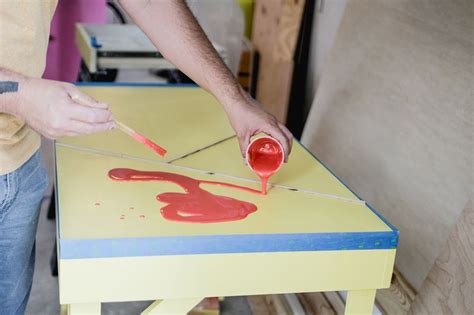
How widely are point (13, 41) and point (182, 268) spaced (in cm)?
57

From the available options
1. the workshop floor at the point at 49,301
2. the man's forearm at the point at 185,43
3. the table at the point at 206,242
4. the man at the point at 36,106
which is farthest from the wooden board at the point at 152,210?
the workshop floor at the point at 49,301

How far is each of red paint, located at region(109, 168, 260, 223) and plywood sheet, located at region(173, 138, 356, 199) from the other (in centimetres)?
10

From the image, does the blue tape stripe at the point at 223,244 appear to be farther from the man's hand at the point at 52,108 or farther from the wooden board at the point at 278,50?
the wooden board at the point at 278,50

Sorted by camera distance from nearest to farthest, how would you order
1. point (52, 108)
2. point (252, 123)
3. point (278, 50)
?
point (52, 108)
point (252, 123)
point (278, 50)

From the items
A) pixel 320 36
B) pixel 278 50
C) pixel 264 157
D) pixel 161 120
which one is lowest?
pixel 278 50

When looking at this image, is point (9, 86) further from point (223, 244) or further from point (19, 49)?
point (223, 244)

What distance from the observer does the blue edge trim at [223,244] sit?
1.23 meters

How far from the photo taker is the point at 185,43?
1.66 m

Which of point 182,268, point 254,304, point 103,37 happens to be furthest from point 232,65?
point 182,268

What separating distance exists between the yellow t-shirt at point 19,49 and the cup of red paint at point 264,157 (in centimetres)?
49

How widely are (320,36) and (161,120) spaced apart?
67.3 inches

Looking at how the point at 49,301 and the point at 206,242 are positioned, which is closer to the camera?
the point at 206,242

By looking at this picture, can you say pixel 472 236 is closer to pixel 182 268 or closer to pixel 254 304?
pixel 182 268

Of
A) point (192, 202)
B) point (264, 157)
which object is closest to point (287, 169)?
point (264, 157)
